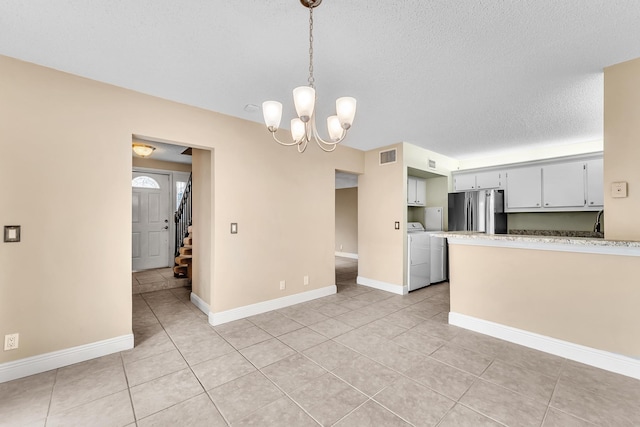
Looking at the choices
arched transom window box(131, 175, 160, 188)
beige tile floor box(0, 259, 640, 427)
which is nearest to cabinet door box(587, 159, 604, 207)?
beige tile floor box(0, 259, 640, 427)

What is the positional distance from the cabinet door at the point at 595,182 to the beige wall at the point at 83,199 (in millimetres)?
5269

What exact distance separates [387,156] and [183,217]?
424cm

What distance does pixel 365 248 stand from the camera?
5105 millimetres

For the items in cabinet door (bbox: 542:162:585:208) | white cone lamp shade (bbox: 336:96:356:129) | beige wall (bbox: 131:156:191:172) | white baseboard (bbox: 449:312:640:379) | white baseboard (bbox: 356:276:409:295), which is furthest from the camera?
beige wall (bbox: 131:156:191:172)

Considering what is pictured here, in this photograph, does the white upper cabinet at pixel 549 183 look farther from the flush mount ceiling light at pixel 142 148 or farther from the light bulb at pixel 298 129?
the flush mount ceiling light at pixel 142 148

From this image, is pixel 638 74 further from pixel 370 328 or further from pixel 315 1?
pixel 370 328

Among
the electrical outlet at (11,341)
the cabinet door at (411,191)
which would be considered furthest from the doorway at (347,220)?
the electrical outlet at (11,341)

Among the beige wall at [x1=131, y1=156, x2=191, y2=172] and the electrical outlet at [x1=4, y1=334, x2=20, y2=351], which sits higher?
the beige wall at [x1=131, y1=156, x2=191, y2=172]

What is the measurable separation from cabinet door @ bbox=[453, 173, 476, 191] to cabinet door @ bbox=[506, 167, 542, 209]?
600mm

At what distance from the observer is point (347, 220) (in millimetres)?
8961

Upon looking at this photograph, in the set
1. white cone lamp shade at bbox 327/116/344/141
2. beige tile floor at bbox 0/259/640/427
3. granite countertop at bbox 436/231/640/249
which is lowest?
beige tile floor at bbox 0/259/640/427

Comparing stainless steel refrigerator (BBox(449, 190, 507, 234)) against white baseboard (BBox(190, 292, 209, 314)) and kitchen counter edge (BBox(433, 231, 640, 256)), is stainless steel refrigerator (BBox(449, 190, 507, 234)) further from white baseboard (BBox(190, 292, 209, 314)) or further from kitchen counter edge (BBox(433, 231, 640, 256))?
white baseboard (BBox(190, 292, 209, 314))

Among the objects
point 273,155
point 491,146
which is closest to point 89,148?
point 273,155

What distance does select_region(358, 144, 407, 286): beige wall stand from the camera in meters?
4.54
